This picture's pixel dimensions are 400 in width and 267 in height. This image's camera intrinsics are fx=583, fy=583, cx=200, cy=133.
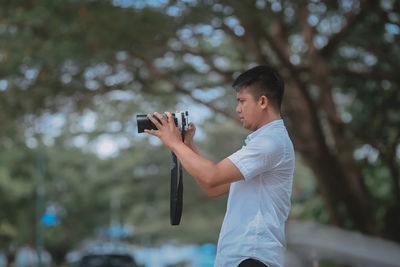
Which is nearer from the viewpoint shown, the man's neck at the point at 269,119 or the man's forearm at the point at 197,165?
the man's forearm at the point at 197,165

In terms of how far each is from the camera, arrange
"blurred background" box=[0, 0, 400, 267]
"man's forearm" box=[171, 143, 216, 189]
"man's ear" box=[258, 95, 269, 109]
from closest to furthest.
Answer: "man's forearm" box=[171, 143, 216, 189] < "man's ear" box=[258, 95, 269, 109] < "blurred background" box=[0, 0, 400, 267]

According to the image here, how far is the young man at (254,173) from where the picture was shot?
233cm

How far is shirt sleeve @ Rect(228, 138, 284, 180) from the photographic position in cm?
234

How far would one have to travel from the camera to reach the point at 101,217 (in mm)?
39438

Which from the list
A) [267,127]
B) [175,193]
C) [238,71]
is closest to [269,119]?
[267,127]

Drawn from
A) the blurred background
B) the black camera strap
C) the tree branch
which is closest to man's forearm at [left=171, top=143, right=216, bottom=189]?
the black camera strap

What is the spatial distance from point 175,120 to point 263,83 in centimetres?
42

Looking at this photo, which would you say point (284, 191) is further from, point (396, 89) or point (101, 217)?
point (101, 217)

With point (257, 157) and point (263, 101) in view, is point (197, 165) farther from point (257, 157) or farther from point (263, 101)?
point (263, 101)

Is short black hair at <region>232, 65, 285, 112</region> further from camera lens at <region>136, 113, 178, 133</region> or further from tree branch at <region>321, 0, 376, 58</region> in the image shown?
tree branch at <region>321, 0, 376, 58</region>

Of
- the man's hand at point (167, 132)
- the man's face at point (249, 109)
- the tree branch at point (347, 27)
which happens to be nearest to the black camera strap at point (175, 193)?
the man's hand at point (167, 132)

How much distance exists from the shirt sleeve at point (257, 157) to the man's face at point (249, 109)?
0.15m

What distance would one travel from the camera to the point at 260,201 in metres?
2.40

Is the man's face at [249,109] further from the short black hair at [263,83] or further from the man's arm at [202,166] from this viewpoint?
the man's arm at [202,166]
